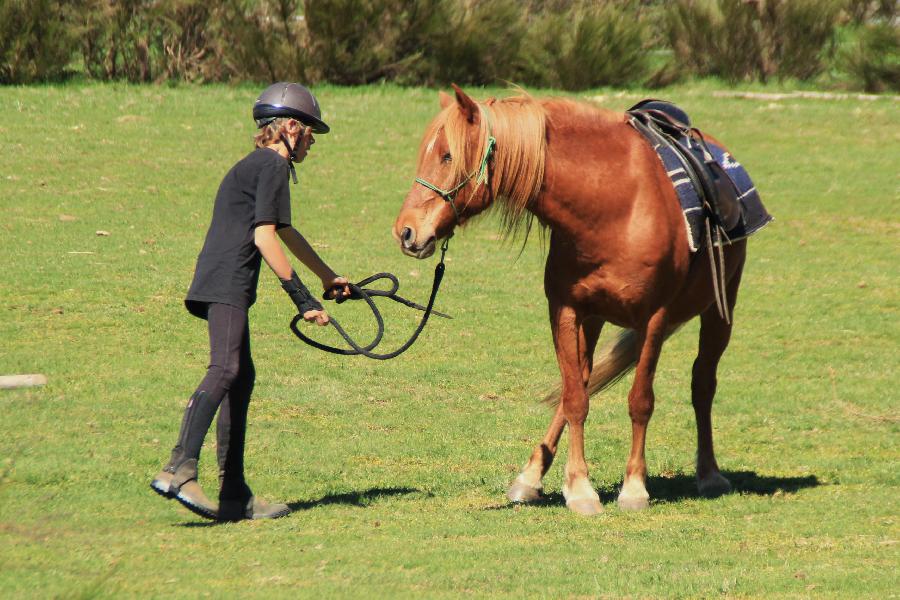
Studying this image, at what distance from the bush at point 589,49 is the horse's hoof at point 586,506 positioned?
16.1 metres

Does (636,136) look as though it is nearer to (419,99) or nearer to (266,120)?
(266,120)

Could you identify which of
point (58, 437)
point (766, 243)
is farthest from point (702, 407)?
point (766, 243)

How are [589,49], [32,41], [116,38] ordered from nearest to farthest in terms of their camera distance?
[32,41] < [116,38] < [589,49]

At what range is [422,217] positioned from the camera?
5969 mm

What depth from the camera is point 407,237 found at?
5930 millimetres

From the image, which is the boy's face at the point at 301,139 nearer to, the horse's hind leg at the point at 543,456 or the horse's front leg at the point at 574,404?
the horse's front leg at the point at 574,404

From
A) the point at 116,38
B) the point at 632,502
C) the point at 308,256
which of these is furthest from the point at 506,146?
the point at 116,38

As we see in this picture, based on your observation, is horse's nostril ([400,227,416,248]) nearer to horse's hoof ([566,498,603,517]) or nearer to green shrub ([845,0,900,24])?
horse's hoof ([566,498,603,517])

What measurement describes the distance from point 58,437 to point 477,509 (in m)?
2.64

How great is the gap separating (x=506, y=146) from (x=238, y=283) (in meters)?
1.39

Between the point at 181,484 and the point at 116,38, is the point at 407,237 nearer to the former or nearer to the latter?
the point at 181,484

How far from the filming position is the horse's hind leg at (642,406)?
6516 millimetres

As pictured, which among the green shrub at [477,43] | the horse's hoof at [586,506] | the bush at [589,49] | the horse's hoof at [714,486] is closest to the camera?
the horse's hoof at [586,506]

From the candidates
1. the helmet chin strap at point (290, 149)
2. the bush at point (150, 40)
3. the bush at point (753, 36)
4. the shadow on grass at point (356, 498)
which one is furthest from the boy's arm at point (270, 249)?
the bush at point (753, 36)
